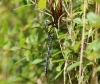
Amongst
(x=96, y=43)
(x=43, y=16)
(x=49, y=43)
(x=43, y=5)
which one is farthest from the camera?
(x=43, y=16)

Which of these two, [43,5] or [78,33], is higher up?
[43,5]

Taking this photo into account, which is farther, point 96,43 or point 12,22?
point 12,22

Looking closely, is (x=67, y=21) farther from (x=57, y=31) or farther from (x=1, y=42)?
(x=1, y=42)

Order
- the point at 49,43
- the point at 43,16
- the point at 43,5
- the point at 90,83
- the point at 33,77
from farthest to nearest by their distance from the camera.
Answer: the point at 33,77, the point at 43,16, the point at 49,43, the point at 90,83, the point at 43,5

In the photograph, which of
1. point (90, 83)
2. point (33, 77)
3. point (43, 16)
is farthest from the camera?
point (33, 77)

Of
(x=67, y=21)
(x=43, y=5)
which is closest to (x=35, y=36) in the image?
(x=67, y=21)

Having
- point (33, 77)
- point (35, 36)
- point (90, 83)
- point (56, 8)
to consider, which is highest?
point (56, 8)

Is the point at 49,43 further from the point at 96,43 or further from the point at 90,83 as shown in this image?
the point at 96,43

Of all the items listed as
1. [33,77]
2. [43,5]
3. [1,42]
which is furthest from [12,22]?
[43,5]

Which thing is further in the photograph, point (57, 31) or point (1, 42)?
point (1, 42)
